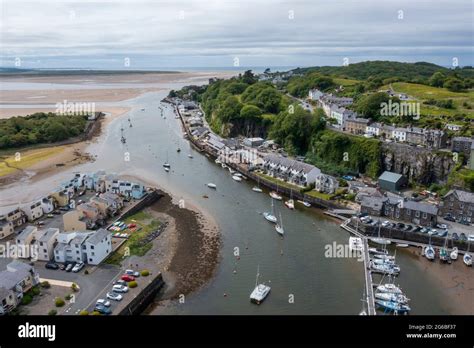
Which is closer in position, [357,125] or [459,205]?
[459,205]

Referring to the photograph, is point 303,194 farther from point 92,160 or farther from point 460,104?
point 460,104

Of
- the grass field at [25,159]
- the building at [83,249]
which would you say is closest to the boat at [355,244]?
the building at [83,249]

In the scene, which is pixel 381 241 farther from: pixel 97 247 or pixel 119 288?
pixel 97 247

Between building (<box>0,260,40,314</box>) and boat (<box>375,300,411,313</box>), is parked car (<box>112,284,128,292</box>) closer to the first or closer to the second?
building (<box>0,260,40,314</box>)

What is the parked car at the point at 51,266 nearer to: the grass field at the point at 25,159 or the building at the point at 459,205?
the grass field at the point at 25,159

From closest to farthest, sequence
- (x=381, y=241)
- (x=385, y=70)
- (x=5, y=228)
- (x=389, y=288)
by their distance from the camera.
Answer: (x=389, y=288) → (x=381, y=241) → (x=5, y=228) → (x=385, y=70)

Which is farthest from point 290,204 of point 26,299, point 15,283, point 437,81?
point 437,81
